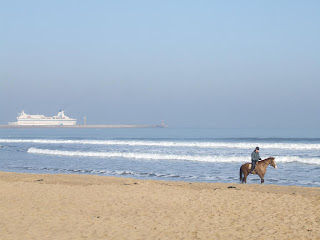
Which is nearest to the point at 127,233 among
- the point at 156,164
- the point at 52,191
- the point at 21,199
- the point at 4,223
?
the point at 4,223

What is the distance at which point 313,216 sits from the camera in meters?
9.41

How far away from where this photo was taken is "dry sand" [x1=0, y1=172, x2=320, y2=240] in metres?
8.03

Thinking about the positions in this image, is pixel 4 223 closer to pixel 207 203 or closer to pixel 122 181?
pixel 207 203

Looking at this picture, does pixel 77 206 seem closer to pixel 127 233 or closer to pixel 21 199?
pixel 21 199

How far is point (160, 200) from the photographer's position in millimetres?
11789

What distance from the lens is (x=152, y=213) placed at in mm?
10016

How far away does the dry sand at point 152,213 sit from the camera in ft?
26.3

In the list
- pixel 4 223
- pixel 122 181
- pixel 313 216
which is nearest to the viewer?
pixel 4 223

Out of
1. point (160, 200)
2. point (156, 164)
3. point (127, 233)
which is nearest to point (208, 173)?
point (156, 164)

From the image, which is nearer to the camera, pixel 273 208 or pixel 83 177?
pixel 273 208

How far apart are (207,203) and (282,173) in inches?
386

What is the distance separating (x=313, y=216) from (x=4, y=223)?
21.2 ft

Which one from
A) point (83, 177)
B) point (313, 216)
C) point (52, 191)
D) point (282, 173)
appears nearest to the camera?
point (313, 216)

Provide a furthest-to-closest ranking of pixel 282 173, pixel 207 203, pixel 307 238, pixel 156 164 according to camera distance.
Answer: pixel 156 164, pixel 282 173, pixel 207 203, pixel 307 238
